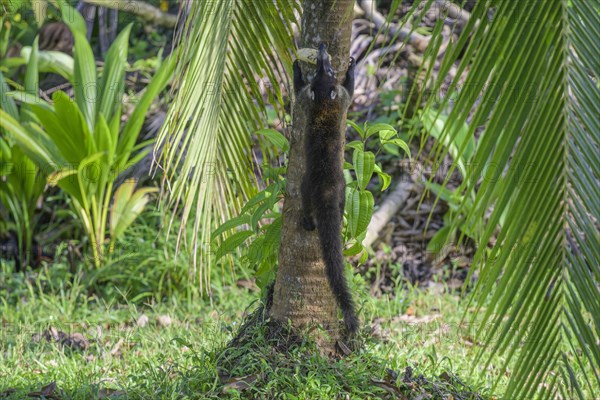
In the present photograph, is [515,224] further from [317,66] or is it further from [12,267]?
[12,267]

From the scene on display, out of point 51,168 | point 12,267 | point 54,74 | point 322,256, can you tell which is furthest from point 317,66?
point 54,74

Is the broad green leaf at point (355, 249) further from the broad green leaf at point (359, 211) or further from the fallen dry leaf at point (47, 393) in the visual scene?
the fallen dry leaf at point (47, 393)

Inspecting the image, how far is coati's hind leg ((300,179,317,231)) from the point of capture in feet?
9.31

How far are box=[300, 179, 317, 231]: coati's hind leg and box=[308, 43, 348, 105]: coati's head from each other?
326 millimetres

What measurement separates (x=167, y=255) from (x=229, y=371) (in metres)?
2.43

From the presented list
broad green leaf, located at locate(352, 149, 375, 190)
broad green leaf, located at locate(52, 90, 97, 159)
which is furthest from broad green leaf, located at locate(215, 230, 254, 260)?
broad green leaf, located at locate(52, 90, 97, 159)

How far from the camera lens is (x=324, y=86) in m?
2.86

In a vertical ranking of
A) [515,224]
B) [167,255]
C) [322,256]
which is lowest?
[167,255]

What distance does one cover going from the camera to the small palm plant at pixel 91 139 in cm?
500

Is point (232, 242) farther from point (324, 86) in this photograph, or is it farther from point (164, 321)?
point (164, 321)

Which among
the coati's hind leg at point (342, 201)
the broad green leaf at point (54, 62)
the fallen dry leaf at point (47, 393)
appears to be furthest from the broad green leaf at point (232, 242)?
the broad green leaf at point (54, 62)

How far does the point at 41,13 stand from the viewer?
6043 millimetres

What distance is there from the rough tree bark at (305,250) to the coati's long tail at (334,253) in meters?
0.07

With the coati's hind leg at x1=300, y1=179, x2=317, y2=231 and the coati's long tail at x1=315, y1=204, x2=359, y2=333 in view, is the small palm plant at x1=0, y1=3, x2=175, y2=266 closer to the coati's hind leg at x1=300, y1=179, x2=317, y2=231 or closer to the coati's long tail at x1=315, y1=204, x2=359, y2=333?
the coati's hind leg at x1=300, y1=179, x2=317, y2=231
